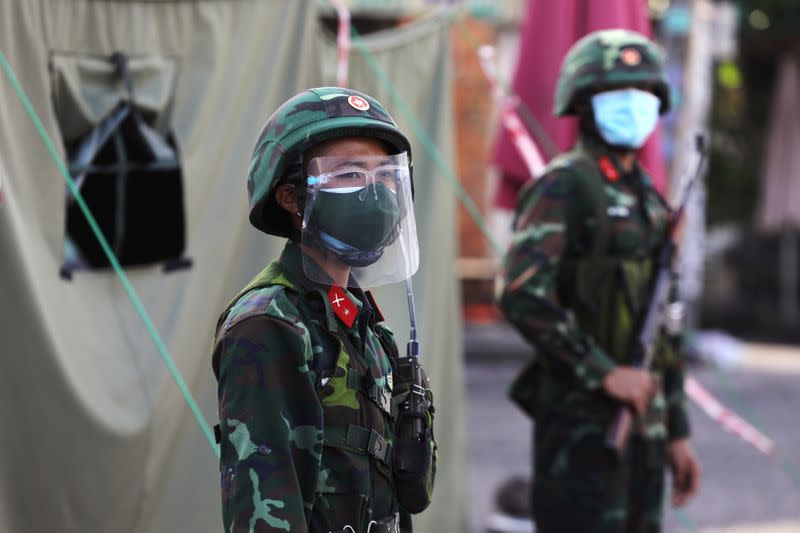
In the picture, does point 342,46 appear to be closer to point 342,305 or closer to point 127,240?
point 127,240

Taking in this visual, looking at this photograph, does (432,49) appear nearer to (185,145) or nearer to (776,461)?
(185,145)

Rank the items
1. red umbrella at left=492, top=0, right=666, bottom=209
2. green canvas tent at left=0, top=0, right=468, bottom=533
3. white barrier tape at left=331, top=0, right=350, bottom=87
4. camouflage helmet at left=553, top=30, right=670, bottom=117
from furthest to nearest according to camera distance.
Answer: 1. red umbrella at left=492, top=0, right=666, bottom=209
2. white barrier tape at left=331, top=0, right=350, bottom=87
3. camouflage helmet at left=553, top=30, right=670, bottom=117
4. green canvas tent at left=0, top=0, right=468, bottom=533

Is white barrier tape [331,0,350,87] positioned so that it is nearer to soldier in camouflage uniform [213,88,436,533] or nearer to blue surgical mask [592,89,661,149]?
blue surgical mask [592,89,661,149]

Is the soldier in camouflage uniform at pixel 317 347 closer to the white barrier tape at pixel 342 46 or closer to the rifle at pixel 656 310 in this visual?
the rifle at pixel 656 310

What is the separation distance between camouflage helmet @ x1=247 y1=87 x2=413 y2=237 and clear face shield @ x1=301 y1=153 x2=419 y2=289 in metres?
0.04

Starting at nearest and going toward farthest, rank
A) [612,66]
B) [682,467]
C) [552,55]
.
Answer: [612,66] < [682,467] < [552,55]

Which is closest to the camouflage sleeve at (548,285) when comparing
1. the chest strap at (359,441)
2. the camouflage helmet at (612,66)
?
the camouflage helmet at (612,66)

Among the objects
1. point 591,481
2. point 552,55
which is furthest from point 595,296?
point 552,55

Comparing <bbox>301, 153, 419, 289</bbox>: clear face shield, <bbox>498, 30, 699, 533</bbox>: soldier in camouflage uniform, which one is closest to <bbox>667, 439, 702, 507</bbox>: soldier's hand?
<bbox>498, 30, 699, 533</bbox>: soldier in camouflage uniform

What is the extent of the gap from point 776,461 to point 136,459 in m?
4.99

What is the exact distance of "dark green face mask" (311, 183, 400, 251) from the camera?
190cm

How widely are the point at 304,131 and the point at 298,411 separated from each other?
45cm

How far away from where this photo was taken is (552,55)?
16.0 feet

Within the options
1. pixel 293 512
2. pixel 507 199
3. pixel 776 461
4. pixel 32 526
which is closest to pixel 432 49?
pixel 507 199
